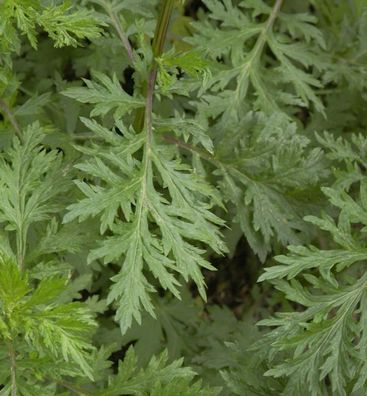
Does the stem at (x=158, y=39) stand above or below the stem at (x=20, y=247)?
above

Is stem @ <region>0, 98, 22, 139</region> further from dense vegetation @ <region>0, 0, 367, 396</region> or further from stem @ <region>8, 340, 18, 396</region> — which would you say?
stem @ <region>8, 340, 18, 396</region>

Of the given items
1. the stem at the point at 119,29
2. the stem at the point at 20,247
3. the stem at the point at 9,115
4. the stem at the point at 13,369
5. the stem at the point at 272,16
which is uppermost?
the stem at the point at 119,29

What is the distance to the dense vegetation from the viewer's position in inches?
82.1

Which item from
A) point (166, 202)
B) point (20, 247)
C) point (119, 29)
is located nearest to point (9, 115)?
point (119, 29)

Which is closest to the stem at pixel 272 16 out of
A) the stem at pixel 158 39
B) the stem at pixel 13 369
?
the stem at pixel 158 39

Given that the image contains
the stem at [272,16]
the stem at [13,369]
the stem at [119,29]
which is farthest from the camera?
the stem at [272,16]

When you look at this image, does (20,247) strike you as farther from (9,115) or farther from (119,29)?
(119,29)

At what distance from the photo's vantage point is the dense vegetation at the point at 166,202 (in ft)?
6.84

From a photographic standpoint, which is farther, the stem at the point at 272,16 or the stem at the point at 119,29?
the stem at the point at 272,16

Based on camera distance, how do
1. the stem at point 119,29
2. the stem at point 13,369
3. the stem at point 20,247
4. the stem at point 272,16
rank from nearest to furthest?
1. the stem at point 13,369
2. the stem at point 20,247
3. the stem at point 119,29
4. the stem at point 272,16

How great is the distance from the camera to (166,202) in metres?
2.23

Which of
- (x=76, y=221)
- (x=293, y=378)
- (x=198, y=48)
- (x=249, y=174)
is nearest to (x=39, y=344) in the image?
(x=76, y=221)

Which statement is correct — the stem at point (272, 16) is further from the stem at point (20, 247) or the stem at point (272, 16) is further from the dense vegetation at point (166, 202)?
the stem at point (20, 247)

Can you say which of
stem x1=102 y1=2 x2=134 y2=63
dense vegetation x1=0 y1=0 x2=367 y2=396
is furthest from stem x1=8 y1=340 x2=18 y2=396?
stem x1=102 y1=2 x2=134 y2=63
